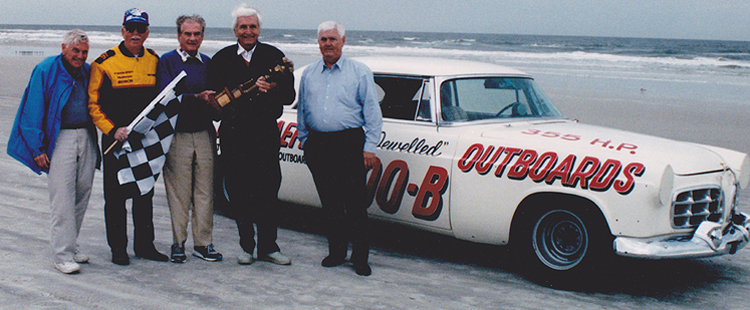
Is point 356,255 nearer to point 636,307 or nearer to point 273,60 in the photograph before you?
point 273,60

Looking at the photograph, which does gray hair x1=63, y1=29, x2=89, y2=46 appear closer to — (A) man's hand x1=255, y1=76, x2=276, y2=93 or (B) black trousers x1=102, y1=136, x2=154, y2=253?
(B) black trousers x1=102, y1=136, x2=154, y2=253

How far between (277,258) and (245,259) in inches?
8.8

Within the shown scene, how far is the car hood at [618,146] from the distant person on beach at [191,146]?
193 cm

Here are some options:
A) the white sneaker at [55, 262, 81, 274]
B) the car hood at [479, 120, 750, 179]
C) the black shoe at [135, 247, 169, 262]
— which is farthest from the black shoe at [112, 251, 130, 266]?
the car hood at [479, 120, 750, 179]

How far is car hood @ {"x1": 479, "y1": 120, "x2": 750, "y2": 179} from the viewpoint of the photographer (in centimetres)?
420

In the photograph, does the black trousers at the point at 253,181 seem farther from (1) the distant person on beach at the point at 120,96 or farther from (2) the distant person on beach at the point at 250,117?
(1) the distant person on beach at the point at 120,96

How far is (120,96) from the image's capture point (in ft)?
14.6

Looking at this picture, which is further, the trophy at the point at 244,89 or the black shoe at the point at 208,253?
the black shoe at the point at 208,253

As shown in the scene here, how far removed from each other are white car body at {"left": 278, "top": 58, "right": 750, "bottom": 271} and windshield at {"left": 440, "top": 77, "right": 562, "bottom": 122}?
0.05m

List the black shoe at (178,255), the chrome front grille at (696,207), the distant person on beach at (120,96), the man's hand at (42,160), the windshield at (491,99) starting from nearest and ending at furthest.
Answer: the chrome front grille at (696,207), the man's hand at (42,160), the distant person on beach at (120,96), the black shoe at (178,255), the windshield at (491,99)

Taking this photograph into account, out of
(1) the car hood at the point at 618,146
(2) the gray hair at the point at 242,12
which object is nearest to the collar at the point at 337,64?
(2) the gray hair at the point at 242,12

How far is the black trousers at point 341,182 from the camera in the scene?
4586 mm

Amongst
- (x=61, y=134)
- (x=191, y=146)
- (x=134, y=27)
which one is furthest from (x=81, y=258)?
(x=134, y=27)

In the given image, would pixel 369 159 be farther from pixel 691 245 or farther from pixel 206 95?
pixel 691 245
